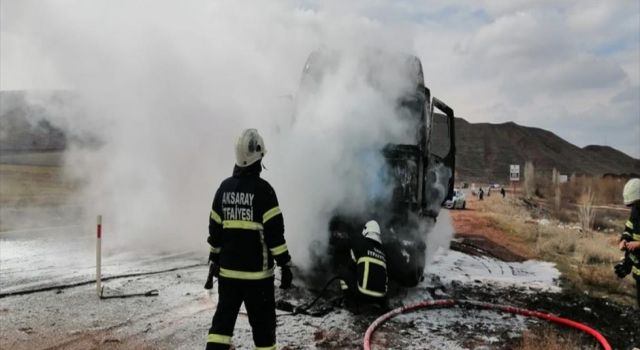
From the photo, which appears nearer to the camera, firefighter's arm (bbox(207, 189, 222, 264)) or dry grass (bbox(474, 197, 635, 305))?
firefighter's arm (bbox(207, 189, 222, 264))

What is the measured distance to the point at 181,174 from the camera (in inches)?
475

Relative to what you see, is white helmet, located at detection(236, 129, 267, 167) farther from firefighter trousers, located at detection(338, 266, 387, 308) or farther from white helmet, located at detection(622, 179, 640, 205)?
white helmet, located at detection(622, 179, 640, 205)

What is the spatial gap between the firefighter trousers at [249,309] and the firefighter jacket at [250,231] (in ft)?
0.23

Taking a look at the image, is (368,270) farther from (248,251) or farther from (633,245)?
(633,245)

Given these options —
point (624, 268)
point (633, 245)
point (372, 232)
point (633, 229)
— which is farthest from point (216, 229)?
point (624, 268)

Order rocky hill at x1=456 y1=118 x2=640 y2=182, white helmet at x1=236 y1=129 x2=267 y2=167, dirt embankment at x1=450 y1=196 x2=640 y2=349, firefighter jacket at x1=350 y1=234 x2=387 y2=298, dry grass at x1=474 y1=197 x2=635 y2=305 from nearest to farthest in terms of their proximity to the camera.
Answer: white helmet at x1=236 y1=129 x2=267 y2=167
firefighter jacket at x1=350 y1=234 x2=387 y2=298
dirt embankment at x1=450 y1=196 x2=640 y2=349
dry grass at x1=474 y1=197 x2=635 y2=305
rocky hill at x1=456 y1=118 x2=640 y2=182

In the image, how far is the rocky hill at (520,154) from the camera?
102m

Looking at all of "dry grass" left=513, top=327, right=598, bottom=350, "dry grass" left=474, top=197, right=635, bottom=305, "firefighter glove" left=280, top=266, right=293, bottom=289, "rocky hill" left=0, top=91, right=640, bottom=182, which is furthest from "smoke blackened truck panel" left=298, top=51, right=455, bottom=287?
"rocky hill" left=0, top=91, right=640, bottom=182

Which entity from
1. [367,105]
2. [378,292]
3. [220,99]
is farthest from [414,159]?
[220,99]

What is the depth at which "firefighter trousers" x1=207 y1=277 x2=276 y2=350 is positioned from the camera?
12.4ft

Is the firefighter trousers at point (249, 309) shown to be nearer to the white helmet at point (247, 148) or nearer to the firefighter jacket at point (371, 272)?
the white helmet at point (247, 148)

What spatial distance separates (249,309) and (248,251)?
44 cm

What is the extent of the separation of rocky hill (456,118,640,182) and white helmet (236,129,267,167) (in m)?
93.0

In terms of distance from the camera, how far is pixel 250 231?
380 cm
